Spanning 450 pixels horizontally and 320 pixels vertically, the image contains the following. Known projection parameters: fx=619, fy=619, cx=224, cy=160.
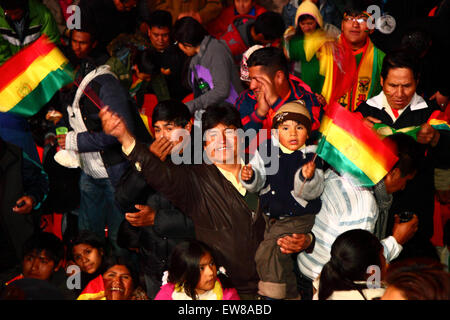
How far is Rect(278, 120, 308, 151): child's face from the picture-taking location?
4074 mm

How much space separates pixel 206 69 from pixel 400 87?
1.67 meters

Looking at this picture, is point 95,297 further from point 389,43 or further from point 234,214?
point 389,43

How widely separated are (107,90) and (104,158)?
0.54 m

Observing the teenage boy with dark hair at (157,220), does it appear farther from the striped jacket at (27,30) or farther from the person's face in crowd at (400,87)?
the striped jacket at (27,30)

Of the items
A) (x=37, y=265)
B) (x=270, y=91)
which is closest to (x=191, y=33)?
(x=270, y=91)

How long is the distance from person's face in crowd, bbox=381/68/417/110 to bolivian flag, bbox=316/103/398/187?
28.5 inches

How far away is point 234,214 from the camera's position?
4098mm

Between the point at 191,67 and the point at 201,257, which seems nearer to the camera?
the point at 201,257

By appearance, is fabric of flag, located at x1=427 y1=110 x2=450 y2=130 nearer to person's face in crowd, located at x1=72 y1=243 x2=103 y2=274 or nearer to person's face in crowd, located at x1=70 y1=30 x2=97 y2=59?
person's face in crowd, located at x1=72 y1=243 x2=103 y2=274

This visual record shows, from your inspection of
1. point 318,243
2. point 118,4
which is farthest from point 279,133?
point 118,4

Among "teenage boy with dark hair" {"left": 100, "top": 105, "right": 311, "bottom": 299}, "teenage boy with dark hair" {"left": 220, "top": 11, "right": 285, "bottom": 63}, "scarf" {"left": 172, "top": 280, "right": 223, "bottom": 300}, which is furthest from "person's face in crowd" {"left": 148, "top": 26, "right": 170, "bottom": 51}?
"scarf" {"left": 172, "top": 280, "right": 223, "bottom": 300}

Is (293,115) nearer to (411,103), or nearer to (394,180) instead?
(394,180)

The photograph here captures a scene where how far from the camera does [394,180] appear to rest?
399cm

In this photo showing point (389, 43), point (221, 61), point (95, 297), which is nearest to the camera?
point (95, 297)
